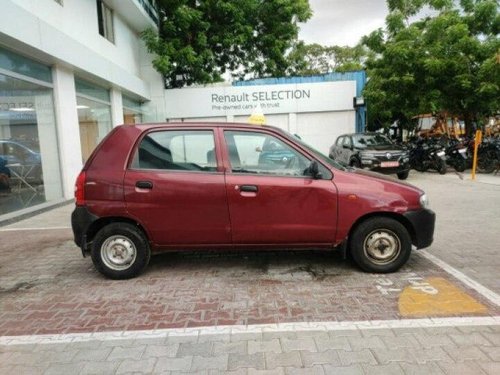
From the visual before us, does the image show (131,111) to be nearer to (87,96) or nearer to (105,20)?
(105,20)

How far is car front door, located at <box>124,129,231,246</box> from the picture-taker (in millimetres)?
4340

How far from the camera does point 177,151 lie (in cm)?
448

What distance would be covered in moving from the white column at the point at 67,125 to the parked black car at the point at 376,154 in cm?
750

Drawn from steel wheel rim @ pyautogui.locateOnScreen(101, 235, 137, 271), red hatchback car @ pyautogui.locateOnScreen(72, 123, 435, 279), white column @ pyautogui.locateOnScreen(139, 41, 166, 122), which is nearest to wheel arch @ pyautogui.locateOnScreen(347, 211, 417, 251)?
red hatchback car @ pyautogui.locateOnScreen(72, 123, 435, 279)

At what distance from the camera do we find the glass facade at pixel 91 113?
37.6 feet

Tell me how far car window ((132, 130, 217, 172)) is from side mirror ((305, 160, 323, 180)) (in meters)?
1.00

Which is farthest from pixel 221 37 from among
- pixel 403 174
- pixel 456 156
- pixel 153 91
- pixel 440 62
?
pixel 456 156

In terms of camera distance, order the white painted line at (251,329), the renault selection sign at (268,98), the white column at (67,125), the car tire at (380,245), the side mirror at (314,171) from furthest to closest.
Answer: the renault selection sign at (268,98), the white column at (67,125), the car tire at (380,245), the side mirror at (314,171), the white painted line at (251,329)

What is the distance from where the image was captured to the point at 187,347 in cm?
307

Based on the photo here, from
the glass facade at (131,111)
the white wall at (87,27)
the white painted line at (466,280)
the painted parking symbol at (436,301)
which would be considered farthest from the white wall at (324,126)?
the painted parking symbol at (436,301)

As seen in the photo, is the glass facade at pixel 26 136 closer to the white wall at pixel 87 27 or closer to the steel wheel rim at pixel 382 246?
the white wall at pixel 87 27

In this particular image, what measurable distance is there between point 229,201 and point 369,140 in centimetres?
1038

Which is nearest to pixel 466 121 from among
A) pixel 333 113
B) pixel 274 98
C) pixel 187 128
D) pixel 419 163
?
pixel 419 163

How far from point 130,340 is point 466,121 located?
1624 cm
